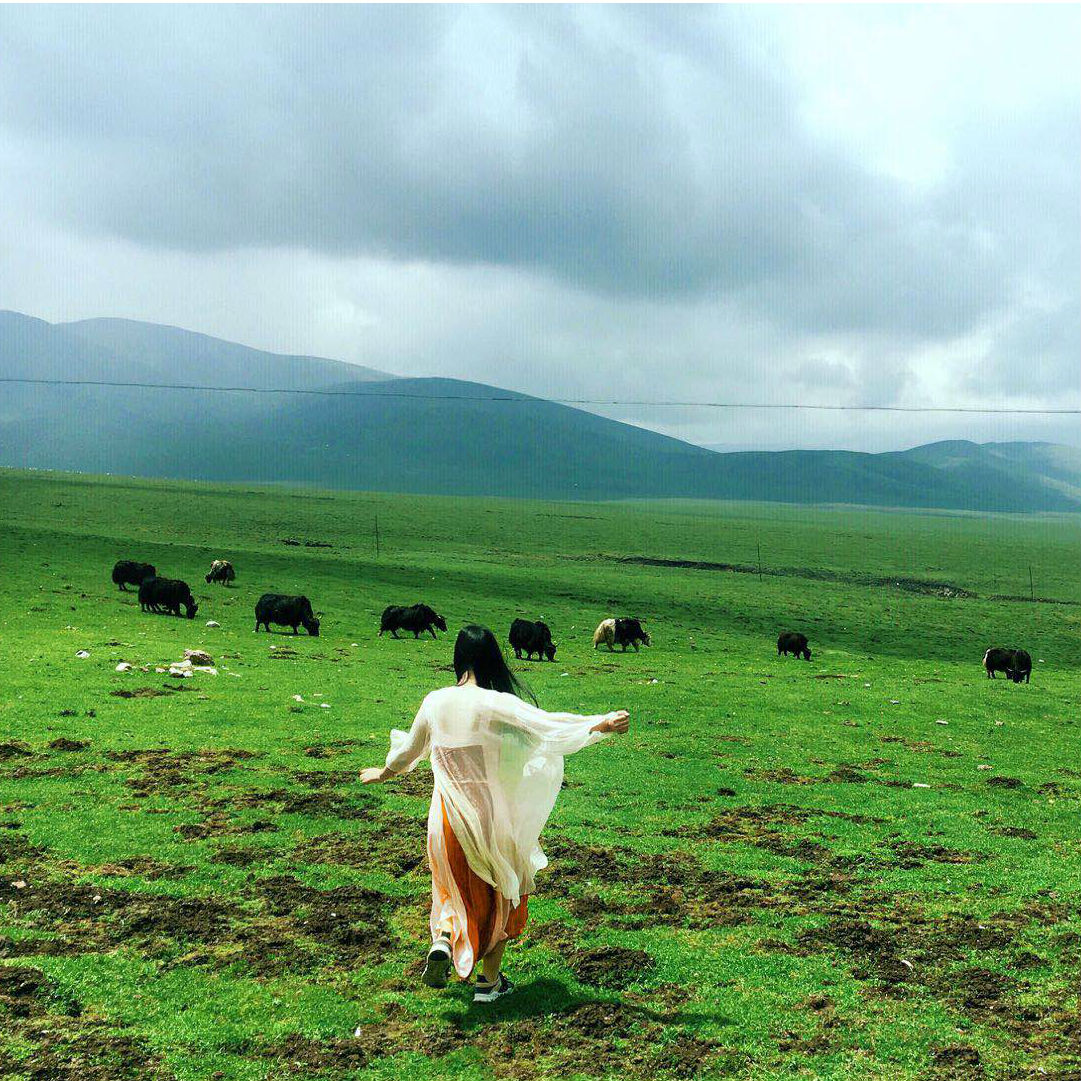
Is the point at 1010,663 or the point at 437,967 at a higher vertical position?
the point at 437,967

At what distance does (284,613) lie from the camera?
30797 millimetres

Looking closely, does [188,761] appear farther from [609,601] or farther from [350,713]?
[609,601]

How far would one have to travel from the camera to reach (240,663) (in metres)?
22.0

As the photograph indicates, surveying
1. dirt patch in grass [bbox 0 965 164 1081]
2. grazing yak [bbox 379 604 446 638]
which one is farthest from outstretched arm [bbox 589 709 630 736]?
grazing yak [bbox 379 604 446 638]

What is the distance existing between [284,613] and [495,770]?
25302 millimetres

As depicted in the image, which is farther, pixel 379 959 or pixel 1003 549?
pixel 1003 549

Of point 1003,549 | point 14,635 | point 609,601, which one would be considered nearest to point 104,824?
point 14,635

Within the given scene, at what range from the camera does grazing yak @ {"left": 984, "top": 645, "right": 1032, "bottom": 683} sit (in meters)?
30.5

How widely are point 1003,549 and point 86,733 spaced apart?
127 meters

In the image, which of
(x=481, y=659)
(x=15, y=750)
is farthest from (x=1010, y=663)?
(x=15, y=750)

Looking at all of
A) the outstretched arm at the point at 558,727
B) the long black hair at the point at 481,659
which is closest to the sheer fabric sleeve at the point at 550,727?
the outstretched arm at the point at 558,727

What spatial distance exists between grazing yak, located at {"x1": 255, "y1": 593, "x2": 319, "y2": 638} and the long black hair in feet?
80.4

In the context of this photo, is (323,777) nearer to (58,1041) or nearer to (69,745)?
(69,745)

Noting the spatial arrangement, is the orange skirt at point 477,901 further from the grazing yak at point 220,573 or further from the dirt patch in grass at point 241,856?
the grazing yak at point 220,573
